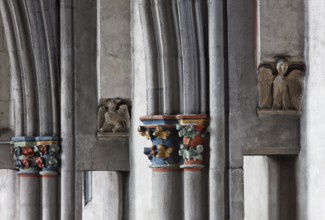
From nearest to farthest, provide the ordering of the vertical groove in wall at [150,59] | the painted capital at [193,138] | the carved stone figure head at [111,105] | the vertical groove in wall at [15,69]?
the painted capital at [193,138]
the vertical groove in wall at [150,59]
the carved stone figure head at [111,105]
the vertical groove in wall at [15,69]

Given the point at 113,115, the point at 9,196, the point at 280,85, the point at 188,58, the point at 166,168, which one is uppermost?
the point at 188,58

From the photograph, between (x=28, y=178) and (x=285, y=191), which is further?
(x=28, y=178)

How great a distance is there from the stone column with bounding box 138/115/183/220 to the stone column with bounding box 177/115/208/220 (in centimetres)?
37

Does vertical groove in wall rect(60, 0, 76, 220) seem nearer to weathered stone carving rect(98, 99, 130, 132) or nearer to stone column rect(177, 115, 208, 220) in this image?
weathered stone carving rect(98, 99, 130, 132)

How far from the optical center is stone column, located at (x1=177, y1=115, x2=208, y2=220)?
1544 centimetres

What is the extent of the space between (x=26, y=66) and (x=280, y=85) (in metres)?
6.48

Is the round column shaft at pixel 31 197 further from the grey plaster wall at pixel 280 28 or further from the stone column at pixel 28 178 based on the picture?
the grey plaster wall at pixel 280 28

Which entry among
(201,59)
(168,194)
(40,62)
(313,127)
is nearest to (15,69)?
(40,62)

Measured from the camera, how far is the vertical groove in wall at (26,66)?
20328 millimetres

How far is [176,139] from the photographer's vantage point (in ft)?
53.0

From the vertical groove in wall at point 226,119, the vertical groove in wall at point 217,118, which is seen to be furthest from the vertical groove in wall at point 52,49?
the vertical groove in wall at point 226,119

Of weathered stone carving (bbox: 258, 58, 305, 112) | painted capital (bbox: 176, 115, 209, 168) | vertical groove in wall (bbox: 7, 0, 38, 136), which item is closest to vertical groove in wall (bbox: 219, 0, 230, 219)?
weathered stone carving (bbox: 258, 58, 305, 112)

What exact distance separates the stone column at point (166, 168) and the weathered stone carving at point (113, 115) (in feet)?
8.74

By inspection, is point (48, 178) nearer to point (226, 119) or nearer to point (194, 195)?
point (194, 195)
